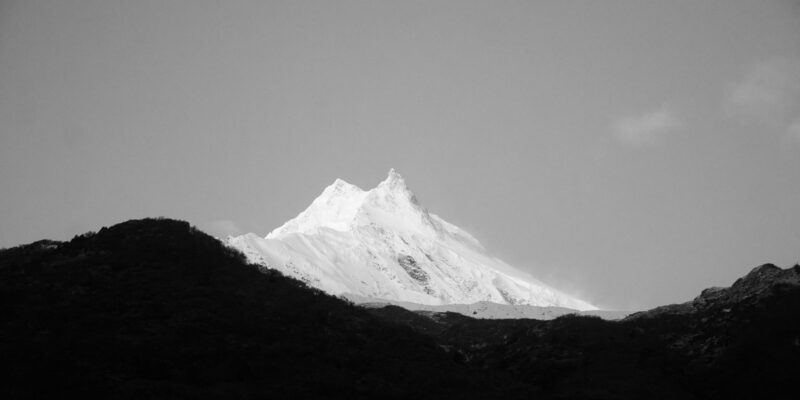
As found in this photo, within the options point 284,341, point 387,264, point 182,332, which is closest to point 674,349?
point 284,341

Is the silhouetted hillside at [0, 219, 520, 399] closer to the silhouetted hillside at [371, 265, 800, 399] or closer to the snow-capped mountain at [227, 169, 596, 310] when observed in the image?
the silhouetted hillside at [371, 265, 800, 399]

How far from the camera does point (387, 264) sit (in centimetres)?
13112

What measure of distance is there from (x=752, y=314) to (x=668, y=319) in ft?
19.9

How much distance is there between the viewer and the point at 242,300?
36.1 meters

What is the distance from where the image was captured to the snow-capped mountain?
108m

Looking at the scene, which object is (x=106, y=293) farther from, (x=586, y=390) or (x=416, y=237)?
(x=416, y=237)

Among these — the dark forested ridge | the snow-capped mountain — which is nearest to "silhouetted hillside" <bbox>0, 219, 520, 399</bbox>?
the dark forested ridge

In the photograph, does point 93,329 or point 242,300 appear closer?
point 93,329

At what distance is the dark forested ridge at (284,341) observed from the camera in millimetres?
26953

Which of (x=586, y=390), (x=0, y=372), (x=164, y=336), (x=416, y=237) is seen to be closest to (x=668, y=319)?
(x=586, y=390)

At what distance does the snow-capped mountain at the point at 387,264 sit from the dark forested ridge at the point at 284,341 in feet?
156

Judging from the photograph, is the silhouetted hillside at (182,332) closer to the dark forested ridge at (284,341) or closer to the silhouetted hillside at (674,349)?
the dark forested ridge at (284,341)

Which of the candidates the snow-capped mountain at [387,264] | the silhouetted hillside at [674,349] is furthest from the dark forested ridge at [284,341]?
the snow-capped mountain at [387,264]

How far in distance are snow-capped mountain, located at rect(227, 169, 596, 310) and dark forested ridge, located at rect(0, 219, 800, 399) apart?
47646mm
